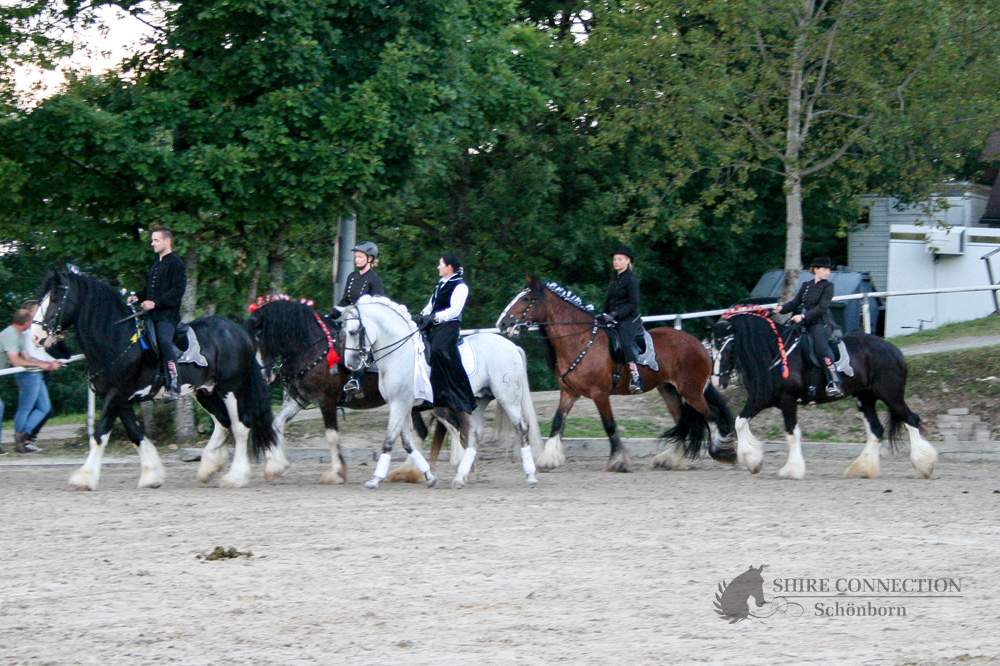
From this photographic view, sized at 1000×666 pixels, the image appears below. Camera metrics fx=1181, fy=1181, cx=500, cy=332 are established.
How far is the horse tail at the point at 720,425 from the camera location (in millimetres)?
14492

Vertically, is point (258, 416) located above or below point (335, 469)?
above

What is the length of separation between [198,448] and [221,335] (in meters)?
4.14

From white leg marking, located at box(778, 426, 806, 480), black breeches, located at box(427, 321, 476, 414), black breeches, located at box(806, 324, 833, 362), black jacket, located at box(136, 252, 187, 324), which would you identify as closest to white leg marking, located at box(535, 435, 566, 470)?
black breeches, located at box(427, 321, 476, 414)

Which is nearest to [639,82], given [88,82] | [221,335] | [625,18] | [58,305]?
[625,18]

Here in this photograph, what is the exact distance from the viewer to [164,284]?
12305mm

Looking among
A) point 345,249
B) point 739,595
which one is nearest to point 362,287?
point 345,249

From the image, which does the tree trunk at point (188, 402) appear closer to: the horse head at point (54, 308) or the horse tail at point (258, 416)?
the horse tail at point (258, 416)

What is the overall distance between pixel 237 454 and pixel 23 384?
18.4 ft

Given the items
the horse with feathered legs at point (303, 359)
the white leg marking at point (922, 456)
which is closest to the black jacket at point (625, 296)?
the horse with feathered legs at point (303, 359)

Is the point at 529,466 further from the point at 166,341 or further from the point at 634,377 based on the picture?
the point at 166,341

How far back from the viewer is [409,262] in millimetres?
26078

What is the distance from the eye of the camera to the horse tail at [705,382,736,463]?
14492mm

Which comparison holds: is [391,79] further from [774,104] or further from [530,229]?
[530,229]

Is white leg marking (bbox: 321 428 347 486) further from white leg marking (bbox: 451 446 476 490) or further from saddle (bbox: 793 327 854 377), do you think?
saddle (bbox: 793 327 854 377)
